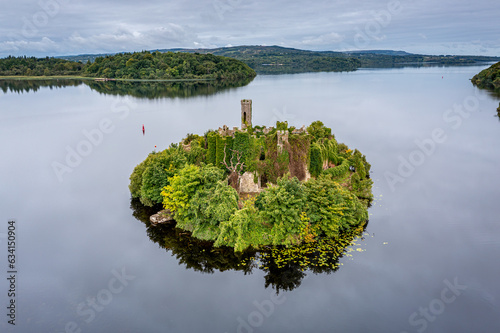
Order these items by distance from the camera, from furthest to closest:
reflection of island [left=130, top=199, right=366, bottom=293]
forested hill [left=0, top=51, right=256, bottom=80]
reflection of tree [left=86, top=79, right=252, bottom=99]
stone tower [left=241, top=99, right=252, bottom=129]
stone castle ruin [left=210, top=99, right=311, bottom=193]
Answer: forested hill [left=0, top=51, right=256, bottom=80]
reflection of tree [left=86, top=79, right=252, bottom=99]
stone tower [left=241, top=99, right=252, bottom=129]
stone castle ruin [left=210, top=99, right=311, bottom=193]
reflection of island [left=130, top=199, right=366, bottom=293]

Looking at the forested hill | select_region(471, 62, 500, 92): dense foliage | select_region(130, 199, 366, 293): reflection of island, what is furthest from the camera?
the forested hill

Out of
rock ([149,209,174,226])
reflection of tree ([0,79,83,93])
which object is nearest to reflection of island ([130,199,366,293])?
rock ([149,209,174,226])

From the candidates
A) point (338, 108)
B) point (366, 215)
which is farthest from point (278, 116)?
point (366, 215)

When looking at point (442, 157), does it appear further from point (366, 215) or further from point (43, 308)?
point (43, 308)

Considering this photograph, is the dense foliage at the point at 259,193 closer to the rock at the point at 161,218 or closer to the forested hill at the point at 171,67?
the rock at the point at 161,218

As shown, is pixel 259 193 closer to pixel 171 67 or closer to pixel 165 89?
pixel 165 89

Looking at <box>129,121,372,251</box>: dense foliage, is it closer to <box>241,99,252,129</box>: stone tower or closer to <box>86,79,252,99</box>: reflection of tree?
<box>241,99,252,129</box>: stone tower
